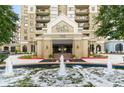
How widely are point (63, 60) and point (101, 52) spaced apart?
2125 millimetres

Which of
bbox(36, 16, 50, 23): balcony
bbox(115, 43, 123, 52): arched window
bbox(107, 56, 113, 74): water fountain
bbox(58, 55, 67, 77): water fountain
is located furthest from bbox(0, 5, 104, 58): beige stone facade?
bbox(107, 56, 113, 74): water fountain

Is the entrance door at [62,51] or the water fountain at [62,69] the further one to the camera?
the entrance door at [62,51]

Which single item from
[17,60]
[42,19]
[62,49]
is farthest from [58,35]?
[17,60]

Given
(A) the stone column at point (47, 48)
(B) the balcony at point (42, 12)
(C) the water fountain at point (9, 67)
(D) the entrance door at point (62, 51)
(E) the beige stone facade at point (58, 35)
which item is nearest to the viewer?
(C) the water fountain at point (9, 67)

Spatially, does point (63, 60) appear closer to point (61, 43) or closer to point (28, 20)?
point (61, 43)

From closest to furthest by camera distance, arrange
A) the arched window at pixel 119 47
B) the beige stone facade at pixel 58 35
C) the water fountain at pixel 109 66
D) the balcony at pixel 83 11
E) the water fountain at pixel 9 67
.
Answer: the water fountain at pixel 9 67, the water fountain at pixel 109 66, the arched window at pixel 119 47, the balcony at pixel 83 11, the beige stone facade at pixel 58 35

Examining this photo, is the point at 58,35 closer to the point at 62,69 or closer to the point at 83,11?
the point at 83,11

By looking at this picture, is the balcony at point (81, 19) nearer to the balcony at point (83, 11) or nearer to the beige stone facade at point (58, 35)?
the beige stone facade at point (58, 35)

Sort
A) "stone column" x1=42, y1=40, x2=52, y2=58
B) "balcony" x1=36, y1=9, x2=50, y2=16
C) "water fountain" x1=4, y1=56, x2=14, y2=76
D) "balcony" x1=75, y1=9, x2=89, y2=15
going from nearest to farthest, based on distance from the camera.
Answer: "water fountain" x1=4, y1=56, x2=14, y2=76, "balcony" x1=75, y1=9, x2=89, y2=15, "balcony" x1=36, y1=9, x2=50, y2=16, "stone column" x1=42, y1=40, x2=52, y2=58

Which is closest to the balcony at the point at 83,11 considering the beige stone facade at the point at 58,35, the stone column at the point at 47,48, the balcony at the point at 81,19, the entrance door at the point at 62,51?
the beige stone facade at the point at 58,35

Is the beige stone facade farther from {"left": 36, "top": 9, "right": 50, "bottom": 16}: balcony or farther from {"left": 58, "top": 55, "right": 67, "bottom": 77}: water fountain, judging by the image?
{"left": 58, "top": 55, "right": 67, "bottom": 77}: water fountain

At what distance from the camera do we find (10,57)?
11.0 meters

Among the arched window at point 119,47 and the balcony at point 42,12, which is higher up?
the balcony at point 42,12

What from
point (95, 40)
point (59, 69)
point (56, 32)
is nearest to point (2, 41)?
point (59, 69)
